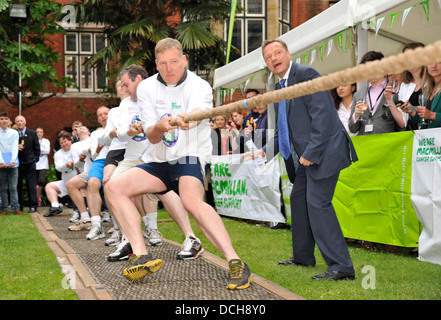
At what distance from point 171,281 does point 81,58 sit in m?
23.0

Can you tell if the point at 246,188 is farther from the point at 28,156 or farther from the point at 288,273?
the point at 28,156

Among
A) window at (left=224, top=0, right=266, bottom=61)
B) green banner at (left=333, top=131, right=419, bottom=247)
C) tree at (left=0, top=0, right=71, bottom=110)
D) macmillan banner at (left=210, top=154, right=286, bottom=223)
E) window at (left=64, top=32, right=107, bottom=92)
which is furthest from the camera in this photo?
window at (left=64, top=32, right=107, bottom=92)

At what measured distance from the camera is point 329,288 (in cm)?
438

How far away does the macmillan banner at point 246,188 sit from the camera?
9117mm

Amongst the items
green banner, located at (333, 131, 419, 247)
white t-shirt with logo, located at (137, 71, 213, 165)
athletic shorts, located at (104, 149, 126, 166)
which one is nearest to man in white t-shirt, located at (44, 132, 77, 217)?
athletic shorts, located at (104, 149, 126, 166)

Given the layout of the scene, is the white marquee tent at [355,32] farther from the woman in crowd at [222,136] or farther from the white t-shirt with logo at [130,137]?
the white t-shirt with logo at [130,137]

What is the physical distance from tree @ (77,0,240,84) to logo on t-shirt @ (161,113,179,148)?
1184 centimetres

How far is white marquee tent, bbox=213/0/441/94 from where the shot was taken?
22.6 feet

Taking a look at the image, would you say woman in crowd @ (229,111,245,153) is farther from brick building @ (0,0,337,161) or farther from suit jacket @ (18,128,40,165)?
brick building @ (0,0,337,161)

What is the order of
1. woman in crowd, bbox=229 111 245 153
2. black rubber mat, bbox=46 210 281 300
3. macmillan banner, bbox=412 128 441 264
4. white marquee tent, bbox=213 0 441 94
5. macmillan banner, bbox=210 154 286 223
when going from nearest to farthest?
black rubber mat, bbox=46 210 281 300 < macmillan banner, bbox=412 128 441 264 < white marquee tent, bbox=213 0 441 94 < macmillan banner, bbox=210 154 286 223 < woman in crowd, bbox=229 111 245 153

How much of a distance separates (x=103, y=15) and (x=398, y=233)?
14.3 meters

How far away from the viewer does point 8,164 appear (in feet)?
42.3

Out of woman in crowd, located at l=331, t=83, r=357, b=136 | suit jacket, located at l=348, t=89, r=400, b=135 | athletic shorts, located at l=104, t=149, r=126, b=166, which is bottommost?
athletic shorts, located at l=104, t=149, r=126, b=166

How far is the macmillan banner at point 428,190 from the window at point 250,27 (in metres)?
19.3
